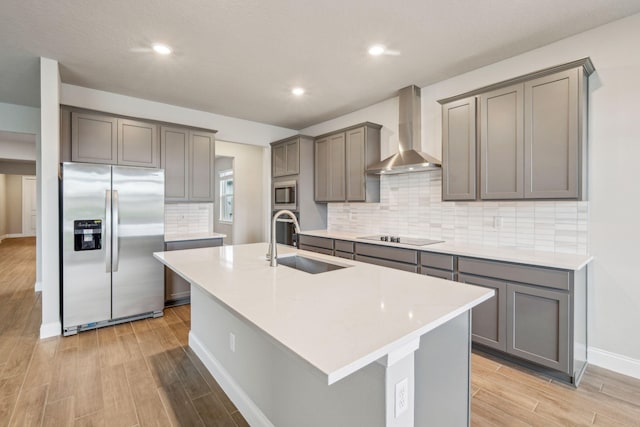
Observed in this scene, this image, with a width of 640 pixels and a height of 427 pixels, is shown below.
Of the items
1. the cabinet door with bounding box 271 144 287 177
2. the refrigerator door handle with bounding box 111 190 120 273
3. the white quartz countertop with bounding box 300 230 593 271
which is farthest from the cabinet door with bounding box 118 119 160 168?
the white quartz countertop with bounding box 300 230 593 271

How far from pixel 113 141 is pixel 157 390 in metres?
2.82

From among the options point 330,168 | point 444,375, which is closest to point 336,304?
point 444,375

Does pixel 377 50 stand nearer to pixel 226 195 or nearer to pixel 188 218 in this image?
pixel 188 218

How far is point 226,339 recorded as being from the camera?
2.11 m

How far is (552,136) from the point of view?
238cm

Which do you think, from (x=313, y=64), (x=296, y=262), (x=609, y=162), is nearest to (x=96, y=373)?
(x=296, y=262)

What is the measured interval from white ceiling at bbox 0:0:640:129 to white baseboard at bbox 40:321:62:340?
253cm

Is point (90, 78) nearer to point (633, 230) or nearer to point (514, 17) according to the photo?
point (514, 17)

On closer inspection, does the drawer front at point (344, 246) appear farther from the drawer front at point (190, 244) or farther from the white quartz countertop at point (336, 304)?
the white quartz countertop at point (336, 304)

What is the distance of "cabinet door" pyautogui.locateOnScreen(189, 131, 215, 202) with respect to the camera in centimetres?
414

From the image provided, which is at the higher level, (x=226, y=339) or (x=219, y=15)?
(x=219, y=15)

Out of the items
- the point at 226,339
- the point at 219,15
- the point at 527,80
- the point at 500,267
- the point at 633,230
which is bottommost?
the point at 226,339

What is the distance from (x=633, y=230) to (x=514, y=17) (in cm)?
180

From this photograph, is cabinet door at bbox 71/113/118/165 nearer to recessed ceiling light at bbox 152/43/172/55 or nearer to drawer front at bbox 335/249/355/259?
recessed ceiling light at bbox 152/43/172/55
